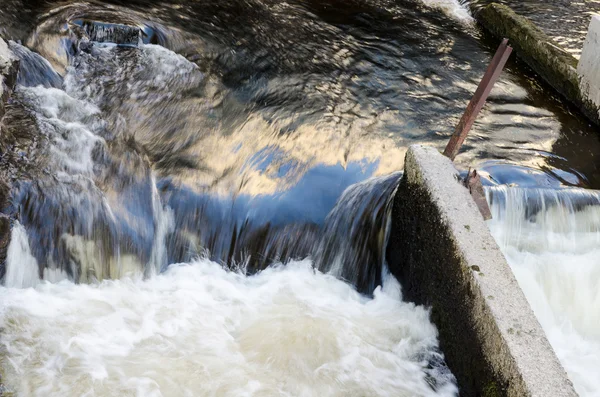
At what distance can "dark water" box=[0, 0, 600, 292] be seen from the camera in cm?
491

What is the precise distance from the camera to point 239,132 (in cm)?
588

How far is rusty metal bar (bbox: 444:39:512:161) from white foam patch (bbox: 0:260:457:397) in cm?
128

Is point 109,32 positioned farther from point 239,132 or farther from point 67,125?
point 239,132

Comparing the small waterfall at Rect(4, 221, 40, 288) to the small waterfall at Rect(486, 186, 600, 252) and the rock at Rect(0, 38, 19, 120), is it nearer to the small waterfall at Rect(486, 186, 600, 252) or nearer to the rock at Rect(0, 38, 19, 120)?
the rock at Rect(0, 38, 19, 120)

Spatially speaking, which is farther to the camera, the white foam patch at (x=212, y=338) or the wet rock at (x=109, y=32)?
the wet rock at (x=109, y=32)

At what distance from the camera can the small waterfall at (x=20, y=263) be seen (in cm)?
431

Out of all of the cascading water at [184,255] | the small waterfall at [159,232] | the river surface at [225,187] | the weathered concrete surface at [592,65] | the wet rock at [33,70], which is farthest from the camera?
the weathered concrete surface at [592,65]

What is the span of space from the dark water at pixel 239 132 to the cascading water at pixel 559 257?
0.45m

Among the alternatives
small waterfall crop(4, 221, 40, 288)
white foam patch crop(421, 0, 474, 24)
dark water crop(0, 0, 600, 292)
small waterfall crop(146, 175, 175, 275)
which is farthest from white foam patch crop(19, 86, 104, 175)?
white foam patch crop(421, 0, 474, 24)

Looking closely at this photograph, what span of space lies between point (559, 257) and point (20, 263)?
12.6 feet

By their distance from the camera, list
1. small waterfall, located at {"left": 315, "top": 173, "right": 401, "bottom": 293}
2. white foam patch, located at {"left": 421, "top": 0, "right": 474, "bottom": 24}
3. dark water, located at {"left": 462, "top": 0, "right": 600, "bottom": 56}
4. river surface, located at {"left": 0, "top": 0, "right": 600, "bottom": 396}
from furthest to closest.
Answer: white foam patch, located at {"left": 421, "top": 0, "right": 474, "bottom": 24} → dark water, located at {"left": 462, "top": 0, "right": 600, "bottom": 56} → small waterfall, located at {"left": 315, "top": 173, "right": 401, "bottom": 293} → river surface, located at {"left": 0, "top": 0, "right": 600, "bottom": 396}

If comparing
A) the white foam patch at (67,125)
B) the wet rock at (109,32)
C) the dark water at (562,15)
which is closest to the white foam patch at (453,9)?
the dark water at (562,15)

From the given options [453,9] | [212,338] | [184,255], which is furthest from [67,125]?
[453,9]

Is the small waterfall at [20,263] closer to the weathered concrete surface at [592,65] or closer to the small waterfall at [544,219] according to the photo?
the small waterfall at [544,219]
